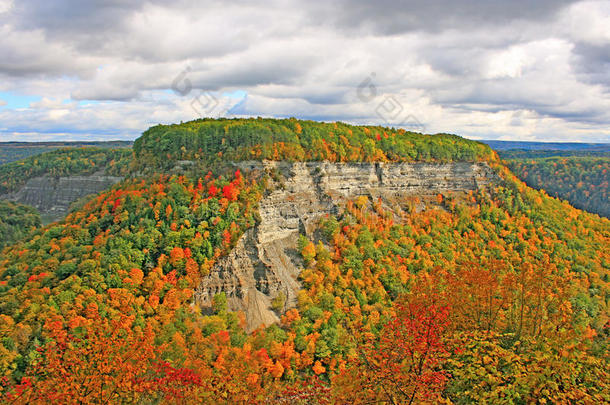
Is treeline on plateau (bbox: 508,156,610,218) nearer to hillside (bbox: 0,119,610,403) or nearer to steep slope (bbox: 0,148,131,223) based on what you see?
hillside (bbox: 0,119,610,403)

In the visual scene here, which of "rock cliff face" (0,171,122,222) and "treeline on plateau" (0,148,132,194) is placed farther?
"treeline on plateau" (0,148,132,194)

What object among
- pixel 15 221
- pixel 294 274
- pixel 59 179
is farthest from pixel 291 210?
pixel 59 179

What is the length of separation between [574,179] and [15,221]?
7630 inches

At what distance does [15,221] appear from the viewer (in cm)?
10281

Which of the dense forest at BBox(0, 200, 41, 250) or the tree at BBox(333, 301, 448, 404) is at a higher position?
the tree at BBox(333, 301, 448, 404)

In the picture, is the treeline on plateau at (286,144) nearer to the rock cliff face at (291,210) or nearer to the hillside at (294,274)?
the hillside at (294,274)

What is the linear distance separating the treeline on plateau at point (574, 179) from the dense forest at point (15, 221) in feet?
510

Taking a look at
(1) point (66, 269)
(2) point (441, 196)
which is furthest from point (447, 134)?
(1) point (66, 269)

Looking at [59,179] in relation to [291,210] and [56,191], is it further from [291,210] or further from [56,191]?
[291,210]

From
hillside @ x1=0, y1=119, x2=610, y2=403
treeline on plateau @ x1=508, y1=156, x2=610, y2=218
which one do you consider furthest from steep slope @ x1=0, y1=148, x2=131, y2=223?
treeline on plateau @ x1=508, y1=156, x2=610, y2=218

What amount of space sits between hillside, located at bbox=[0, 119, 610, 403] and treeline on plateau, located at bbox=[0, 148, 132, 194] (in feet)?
191

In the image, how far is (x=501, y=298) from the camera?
2428 centimetres

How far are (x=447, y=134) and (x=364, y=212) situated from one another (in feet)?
126

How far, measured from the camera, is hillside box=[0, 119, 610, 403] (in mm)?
21703
